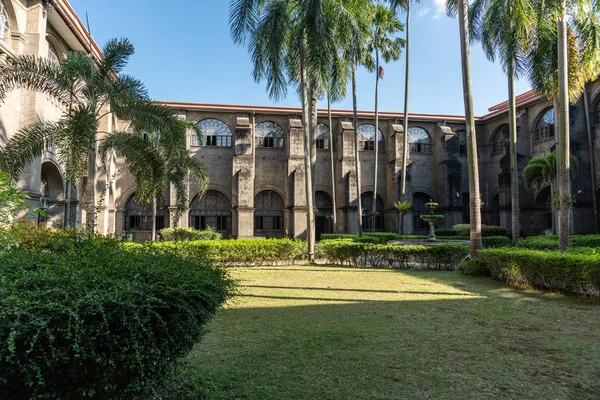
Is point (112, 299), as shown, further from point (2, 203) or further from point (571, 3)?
point (571, 3)

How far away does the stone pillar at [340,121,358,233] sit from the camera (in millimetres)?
26609

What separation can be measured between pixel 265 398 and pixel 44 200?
744 inches

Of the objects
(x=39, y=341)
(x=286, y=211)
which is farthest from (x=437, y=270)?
(x=286, y=211)

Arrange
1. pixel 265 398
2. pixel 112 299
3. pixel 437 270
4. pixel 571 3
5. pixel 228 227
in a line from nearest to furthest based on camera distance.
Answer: pixel 112 299
pixel 265 398
pixel 571 3
pixel 437 270
pixel 228 227

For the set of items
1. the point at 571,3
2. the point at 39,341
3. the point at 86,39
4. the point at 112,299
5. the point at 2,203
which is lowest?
the point at 39,341

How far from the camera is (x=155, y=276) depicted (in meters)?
2.91

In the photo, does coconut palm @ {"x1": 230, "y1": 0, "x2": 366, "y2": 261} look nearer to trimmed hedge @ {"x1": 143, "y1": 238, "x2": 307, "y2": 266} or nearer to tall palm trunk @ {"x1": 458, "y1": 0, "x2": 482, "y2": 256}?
trimmed hedge @ {"x1": 143, "y1": 238, "x2": 307, "y2": 266}

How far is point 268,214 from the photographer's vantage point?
27.5m

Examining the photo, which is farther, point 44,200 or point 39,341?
point 44,200

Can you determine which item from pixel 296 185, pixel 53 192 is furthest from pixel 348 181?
pixel 53 192

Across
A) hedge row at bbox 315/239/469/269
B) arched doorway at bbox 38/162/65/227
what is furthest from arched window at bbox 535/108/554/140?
arched doorway at bbox 38/162/65/227

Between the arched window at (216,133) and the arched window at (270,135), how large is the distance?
229cm

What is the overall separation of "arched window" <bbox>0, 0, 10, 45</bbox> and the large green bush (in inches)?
584

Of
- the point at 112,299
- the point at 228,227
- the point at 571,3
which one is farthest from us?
the point at 228,227
